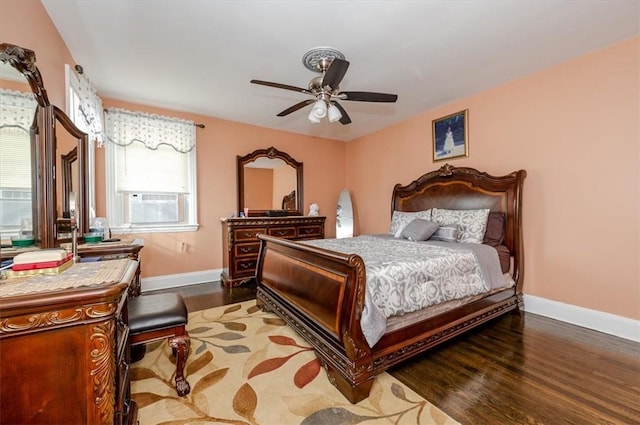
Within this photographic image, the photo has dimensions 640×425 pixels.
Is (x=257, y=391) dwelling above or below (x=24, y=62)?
below

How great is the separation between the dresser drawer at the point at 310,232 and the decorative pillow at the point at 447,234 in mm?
2097

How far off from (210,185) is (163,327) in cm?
301

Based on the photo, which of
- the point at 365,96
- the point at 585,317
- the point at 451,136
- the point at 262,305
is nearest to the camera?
the point at 365,96

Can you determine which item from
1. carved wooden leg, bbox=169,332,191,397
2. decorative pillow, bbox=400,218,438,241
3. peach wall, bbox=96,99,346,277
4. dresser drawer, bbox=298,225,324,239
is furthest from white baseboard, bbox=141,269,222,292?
decorative pillow, bbox=400,218,438,241

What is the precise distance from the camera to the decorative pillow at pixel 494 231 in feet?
10.00

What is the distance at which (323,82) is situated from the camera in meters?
2.25

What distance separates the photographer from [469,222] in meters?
3.13

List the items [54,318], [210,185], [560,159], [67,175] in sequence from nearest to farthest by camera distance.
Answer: [54,318], [67,175], [560,159], [210,185]

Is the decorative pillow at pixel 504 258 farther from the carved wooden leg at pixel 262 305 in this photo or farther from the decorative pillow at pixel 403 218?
the carved wooden leg at pixel 262 305

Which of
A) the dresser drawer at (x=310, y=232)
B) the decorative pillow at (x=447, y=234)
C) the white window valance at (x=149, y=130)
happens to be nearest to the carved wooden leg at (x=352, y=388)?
the decorative pillow at (x=447, y=234)

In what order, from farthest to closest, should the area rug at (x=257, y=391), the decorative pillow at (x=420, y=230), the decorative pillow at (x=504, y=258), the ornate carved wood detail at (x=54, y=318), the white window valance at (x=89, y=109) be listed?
the decorative pillow at (x=420, y=230), the decorative pillow at (x=504, y=258), the white window valance at (x=89, y=109), the area rug at (x=257, y=391), the ornate carved wood detail at (x=54, y=318)

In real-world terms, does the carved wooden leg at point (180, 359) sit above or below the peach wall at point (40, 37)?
below

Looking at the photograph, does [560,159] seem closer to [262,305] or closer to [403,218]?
[403,218]


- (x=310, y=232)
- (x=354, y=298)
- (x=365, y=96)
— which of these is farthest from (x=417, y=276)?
(x=310, y=232)
